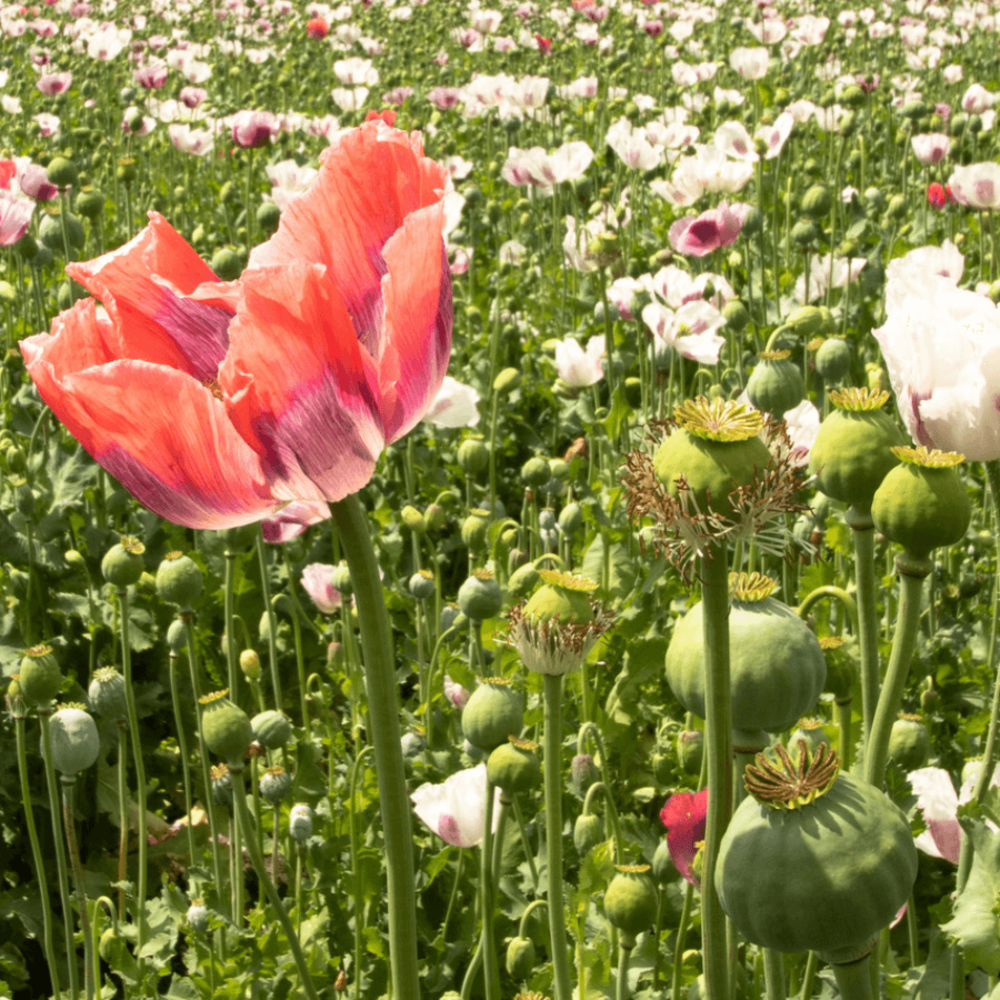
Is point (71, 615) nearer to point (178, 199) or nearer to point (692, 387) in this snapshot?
point (692, 387)

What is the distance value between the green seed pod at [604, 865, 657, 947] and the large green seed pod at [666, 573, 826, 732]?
0.46 metres

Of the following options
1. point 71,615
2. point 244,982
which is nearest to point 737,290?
point 71,615

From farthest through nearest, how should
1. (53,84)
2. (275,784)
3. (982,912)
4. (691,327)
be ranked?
1. (53,84)
2. (691,327)
3. (275,784)
4. (982,912)

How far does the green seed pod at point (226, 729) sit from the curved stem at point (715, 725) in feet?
2.35

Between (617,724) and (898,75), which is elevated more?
(898,75)

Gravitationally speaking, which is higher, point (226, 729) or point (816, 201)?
point (816, 201)

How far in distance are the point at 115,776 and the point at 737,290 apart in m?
2.62

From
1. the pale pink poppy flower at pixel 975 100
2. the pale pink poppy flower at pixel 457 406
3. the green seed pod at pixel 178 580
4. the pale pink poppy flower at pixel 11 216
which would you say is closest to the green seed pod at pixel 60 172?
the pale pink poppy flower at pixel 11 216

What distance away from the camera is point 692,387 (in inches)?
140

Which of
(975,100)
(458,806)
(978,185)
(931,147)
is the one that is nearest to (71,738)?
(458,806)

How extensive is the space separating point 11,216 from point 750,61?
135 inches

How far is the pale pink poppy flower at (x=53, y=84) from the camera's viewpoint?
5.58 meters

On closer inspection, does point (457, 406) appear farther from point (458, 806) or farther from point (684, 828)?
point (684, 828)

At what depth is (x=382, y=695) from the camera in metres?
0.63
